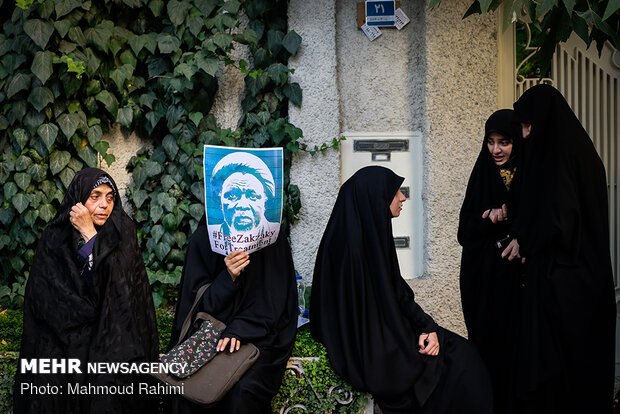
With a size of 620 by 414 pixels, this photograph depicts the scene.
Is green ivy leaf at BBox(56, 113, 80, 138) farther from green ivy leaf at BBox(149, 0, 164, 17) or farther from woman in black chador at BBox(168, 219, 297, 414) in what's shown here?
woman in black chador at BBox(168, 219, 297, 414)

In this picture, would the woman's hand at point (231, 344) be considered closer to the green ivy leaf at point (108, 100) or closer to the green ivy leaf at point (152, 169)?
the green ivy leaf at point (152, 169)

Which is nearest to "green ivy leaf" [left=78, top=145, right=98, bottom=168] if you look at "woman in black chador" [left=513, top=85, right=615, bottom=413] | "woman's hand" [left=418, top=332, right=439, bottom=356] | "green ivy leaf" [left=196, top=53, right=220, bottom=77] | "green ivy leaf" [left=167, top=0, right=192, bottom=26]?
"green ivy leaf" [left=196, top=53, right=220, bottom=77]

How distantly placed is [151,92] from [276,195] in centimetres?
228

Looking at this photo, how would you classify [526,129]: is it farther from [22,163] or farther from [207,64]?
[22,163]

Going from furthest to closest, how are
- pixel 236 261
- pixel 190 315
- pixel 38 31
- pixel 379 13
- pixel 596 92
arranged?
1. pixel 596 92
2. pixel 379 13
3. pixel 38 31
4. pixel 190 315
5. pixel 236 261

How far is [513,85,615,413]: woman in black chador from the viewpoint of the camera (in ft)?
11.3

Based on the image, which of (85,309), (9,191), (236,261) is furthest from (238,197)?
(9,191)

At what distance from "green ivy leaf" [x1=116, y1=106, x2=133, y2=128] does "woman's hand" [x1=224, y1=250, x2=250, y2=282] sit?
2.14m

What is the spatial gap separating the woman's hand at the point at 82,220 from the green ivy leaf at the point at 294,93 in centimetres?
200

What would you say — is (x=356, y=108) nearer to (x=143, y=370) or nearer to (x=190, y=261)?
(x=190, y=261)

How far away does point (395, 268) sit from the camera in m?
3.43

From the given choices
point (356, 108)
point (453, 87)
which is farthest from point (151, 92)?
point (453, 87)

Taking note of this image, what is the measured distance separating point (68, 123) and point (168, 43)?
3.10ft

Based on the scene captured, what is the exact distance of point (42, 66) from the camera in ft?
15.3
